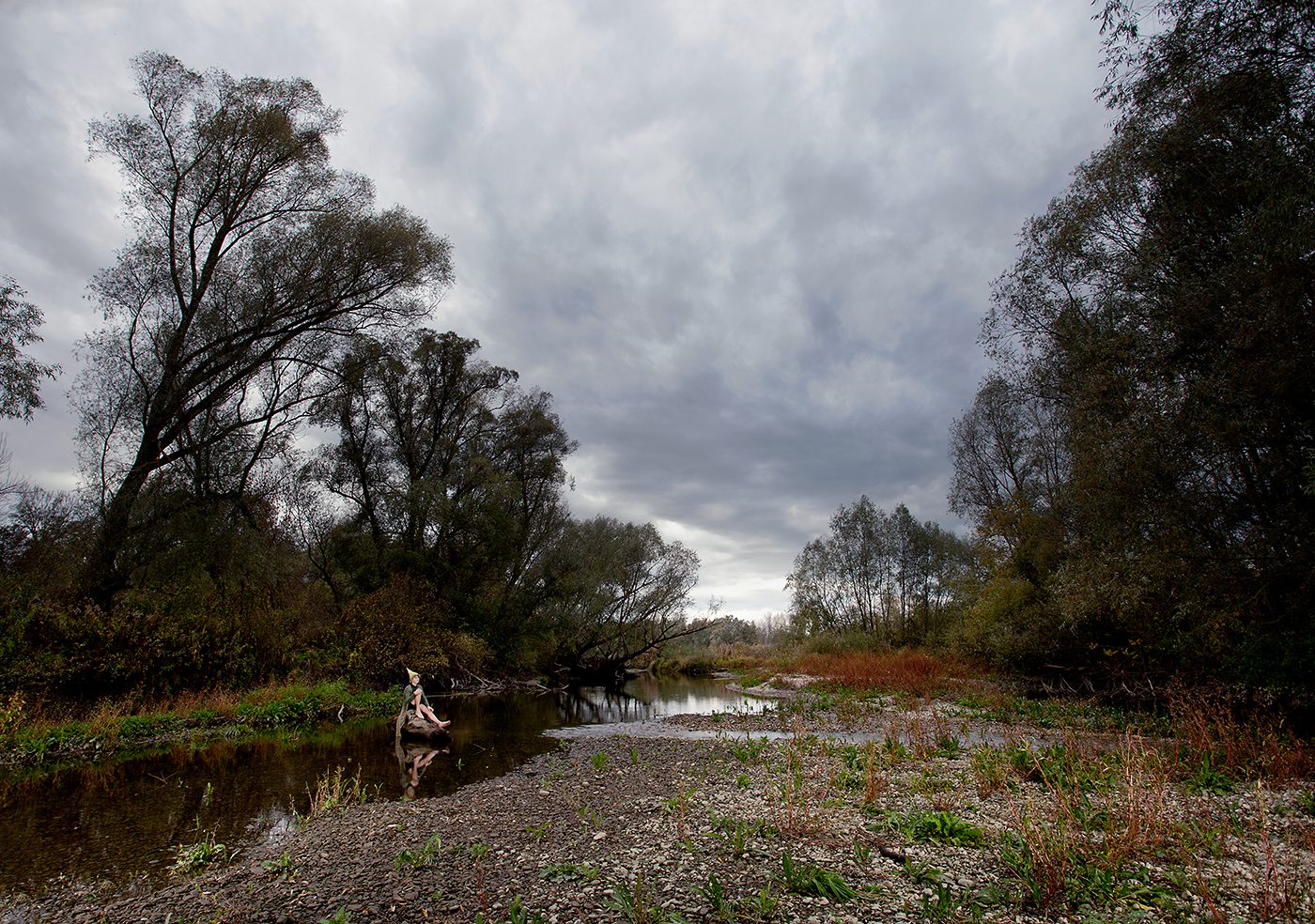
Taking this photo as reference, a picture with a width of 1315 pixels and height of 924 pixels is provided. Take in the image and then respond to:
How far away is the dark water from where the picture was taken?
290 inches

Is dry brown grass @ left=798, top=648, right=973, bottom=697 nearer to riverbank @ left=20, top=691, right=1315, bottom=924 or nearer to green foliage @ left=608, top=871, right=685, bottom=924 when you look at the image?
riverbank @ left=20, top=691, right=1315, bottom=924

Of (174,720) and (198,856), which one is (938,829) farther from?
(174,720)

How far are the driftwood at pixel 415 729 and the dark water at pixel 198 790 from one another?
2.08 feet

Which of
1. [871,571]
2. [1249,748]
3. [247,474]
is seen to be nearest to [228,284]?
[247,474]

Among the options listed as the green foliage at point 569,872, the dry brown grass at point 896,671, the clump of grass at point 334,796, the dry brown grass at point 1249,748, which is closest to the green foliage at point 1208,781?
the dry brown grass at point 1249,748

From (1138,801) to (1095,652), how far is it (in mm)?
19145

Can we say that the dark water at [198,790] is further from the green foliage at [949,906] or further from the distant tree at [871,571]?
the distant tree at [871,571]

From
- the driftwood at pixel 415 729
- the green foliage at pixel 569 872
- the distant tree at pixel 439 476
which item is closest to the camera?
the green foliage at pixel 569 872

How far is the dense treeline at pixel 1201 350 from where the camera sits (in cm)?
1031

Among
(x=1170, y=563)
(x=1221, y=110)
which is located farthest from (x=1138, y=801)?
(x=1221, y=110)

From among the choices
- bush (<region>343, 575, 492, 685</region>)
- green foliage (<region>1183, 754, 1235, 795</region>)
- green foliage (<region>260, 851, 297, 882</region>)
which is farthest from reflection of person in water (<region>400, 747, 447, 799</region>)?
green foliage (<region>1183, 754, 1235, 795</region>)

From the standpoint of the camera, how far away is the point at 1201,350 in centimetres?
1245

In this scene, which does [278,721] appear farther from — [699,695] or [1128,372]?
[1128,372]

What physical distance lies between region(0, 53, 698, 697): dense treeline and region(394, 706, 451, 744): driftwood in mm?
7884
